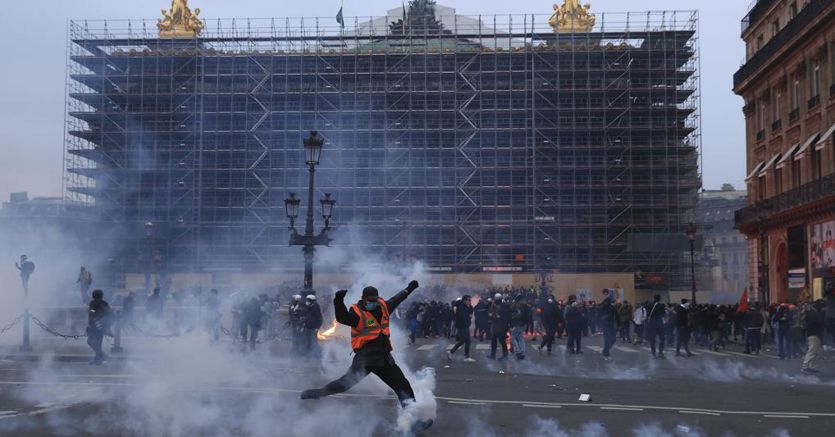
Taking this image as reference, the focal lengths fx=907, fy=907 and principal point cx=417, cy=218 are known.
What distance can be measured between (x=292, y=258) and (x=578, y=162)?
61.4 ft

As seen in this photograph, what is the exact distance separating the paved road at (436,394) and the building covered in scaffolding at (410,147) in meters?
34.6

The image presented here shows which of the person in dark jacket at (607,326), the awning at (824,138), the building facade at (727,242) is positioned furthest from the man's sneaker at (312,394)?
the building facade at (727,242)

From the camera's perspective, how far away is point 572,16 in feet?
198

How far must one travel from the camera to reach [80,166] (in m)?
55.9

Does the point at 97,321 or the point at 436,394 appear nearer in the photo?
the point at 436,394

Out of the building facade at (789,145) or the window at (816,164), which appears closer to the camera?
the building facade at (789,145)

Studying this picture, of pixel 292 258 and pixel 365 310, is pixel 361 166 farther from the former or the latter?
pixel 365 310

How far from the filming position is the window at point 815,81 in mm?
36125

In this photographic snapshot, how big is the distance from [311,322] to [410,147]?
35.1m

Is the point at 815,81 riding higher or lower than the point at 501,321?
higher

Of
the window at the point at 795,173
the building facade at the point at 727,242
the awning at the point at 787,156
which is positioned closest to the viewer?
the awning at the point at 787,156

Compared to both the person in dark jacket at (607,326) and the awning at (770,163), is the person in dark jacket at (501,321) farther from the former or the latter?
the awning at (770,163)

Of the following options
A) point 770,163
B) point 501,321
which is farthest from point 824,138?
point 501,321

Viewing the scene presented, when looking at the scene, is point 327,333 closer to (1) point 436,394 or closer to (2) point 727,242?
(1) point 436,394
